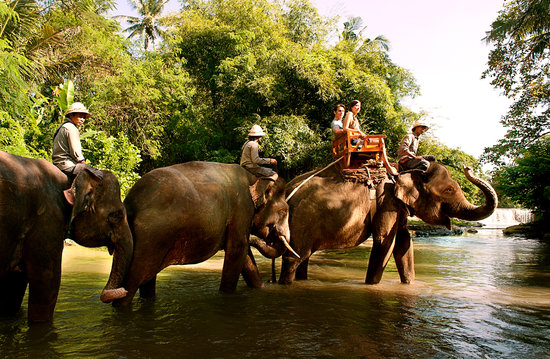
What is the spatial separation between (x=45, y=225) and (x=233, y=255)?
2.54m

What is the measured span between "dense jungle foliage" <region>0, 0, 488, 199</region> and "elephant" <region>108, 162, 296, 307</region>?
10.2 m

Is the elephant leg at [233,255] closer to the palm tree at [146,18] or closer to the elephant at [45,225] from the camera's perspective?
the elephant at [45,225]

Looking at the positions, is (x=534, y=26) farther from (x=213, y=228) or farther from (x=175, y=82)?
(x=213, y=228)

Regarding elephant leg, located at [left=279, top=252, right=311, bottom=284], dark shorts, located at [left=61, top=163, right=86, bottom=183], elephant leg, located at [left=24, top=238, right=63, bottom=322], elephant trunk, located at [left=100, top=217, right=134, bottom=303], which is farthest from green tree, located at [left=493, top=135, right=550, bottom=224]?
elephant leg, located at [left=24, top=238, right=63, bottom=322]

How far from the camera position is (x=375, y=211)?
7.42m

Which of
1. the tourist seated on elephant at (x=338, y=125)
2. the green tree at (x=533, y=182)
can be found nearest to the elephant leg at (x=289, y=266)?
the tourist seated on elephant at (x=338, y=125)

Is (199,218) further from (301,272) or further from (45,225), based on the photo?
(301,272)

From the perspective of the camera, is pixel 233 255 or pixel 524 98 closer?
pixel 233 255

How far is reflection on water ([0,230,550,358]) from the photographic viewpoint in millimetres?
3928

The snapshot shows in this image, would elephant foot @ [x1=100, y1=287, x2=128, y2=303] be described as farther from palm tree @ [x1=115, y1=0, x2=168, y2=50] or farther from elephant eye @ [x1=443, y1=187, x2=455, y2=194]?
palm tree @ [x1=115, y1=0, x2=168, y2=50]

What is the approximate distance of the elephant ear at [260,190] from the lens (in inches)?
257

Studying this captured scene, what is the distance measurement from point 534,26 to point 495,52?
287 cm

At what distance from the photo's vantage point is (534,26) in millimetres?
19219

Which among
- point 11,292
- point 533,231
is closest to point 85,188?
point 11,292
